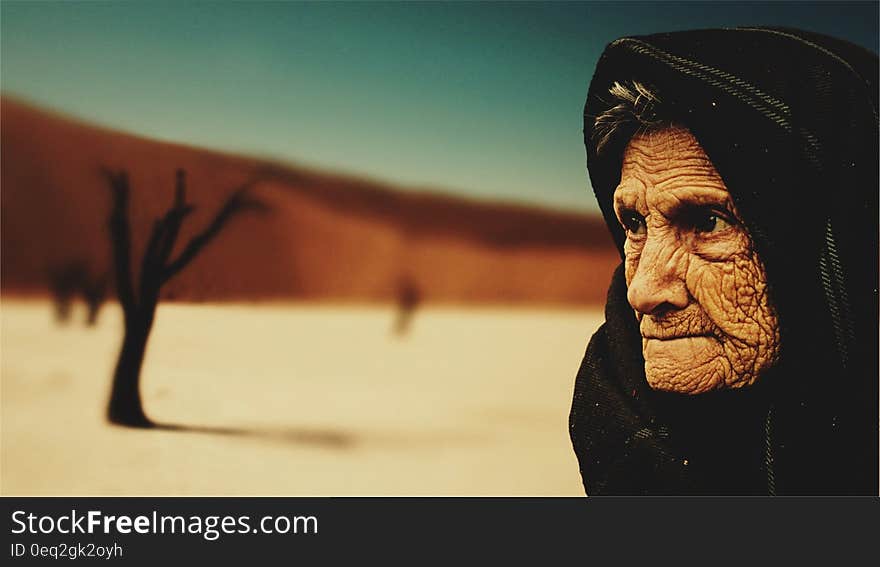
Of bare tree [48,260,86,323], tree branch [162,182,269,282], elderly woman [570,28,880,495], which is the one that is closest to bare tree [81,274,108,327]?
bare tree [48,260,86,323]

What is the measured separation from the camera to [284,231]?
250 centimetres

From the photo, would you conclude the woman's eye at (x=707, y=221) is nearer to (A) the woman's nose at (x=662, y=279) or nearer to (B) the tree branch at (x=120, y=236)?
(A) the woman's nose at (x=662, y=279)

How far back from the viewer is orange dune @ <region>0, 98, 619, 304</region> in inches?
94.9

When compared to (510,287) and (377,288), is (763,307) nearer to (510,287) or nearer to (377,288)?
(510,287)

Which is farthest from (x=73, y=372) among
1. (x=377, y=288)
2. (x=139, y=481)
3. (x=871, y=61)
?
(x=871, y=61)

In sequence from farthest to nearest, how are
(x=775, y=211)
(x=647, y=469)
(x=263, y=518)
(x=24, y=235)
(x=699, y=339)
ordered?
(x=24, y=235) < (x=263, y=518) < (x=647, y=469) < (x=699, y=339) < (x=775, y=211)

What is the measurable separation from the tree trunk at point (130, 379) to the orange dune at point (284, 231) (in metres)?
0.13

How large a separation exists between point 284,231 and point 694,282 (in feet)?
3.88

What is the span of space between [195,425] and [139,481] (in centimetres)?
21

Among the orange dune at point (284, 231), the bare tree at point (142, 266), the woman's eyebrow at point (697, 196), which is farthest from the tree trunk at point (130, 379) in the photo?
the woman's eyebrow at point (697, 196)

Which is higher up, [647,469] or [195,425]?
[195,425]

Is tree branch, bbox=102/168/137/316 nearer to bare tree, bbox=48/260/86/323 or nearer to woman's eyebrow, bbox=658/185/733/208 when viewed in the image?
bare tree, bbox=48/260/86/323

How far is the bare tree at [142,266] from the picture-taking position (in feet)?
7.97

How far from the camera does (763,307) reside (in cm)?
178
